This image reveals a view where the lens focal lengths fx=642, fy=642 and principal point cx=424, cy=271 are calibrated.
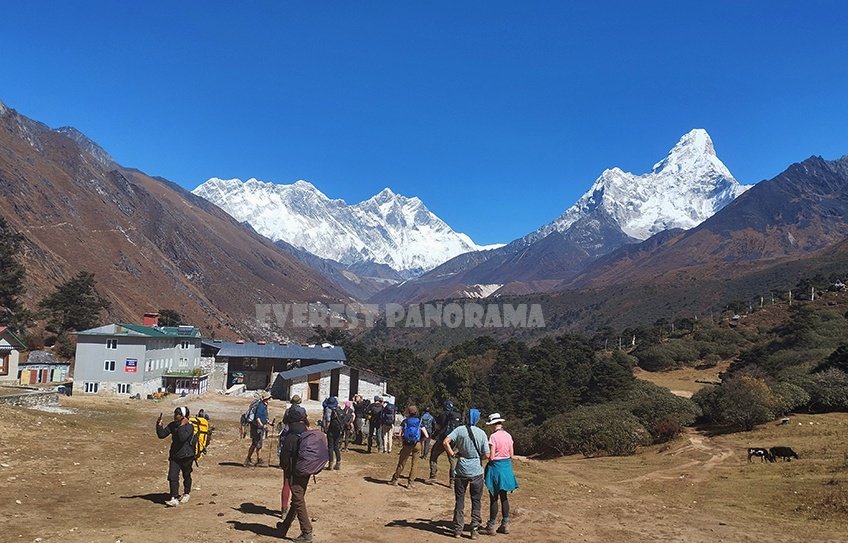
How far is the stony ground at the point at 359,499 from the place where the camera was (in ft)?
33.6

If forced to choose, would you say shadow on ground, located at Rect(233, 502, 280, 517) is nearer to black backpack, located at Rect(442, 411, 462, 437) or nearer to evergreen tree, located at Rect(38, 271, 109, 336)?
black backpack, located at Rect(442, 411, 462, 437)

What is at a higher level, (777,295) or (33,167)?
(33,167)

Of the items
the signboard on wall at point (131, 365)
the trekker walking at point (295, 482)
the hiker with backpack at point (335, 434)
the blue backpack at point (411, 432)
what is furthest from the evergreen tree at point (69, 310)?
the trekker walking at point (295, 482)

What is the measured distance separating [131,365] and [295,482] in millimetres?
40813

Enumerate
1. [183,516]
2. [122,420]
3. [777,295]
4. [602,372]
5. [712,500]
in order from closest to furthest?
[183,516]
[712,500]
[122,420]
[602,372]
[777,295]

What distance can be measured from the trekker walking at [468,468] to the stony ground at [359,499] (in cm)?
54

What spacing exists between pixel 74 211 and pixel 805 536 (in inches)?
6210

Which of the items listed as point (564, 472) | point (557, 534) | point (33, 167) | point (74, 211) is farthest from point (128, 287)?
point (557, 534)

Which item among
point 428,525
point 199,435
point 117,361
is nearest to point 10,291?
point 117,361

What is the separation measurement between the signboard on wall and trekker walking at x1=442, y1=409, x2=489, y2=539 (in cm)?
4072

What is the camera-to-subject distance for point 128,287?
5007 inches

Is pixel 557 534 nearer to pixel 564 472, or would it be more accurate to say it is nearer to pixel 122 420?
pixel 564 472

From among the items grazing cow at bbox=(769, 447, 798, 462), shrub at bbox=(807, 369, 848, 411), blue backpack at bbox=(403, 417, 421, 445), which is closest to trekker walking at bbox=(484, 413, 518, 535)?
blue backpack at bbox=(403, 417, 421, 445)

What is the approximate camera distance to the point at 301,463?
9469 mm
